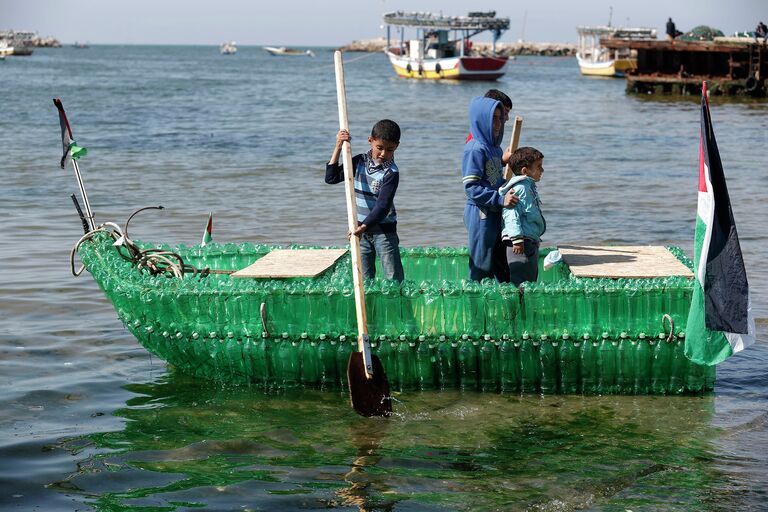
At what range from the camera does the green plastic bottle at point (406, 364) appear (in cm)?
647

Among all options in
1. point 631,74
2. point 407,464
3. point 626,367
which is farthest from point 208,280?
point 631,74

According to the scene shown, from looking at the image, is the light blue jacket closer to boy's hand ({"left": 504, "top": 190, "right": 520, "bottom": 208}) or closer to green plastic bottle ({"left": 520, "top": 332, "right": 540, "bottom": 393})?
boy's hand ({"left": 504, "top": 190, "right": 520, "bottom": 208})

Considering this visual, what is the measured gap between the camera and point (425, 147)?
2459cm

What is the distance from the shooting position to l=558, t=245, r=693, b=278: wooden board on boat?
22.0ft

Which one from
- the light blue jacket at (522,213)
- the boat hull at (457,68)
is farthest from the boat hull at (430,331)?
the boat hull at (457,68)

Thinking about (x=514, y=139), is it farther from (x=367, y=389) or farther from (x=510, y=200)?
(x=367, y=389)

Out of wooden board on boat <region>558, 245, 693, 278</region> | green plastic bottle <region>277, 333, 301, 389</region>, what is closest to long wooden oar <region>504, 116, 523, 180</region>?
wooden board on boat <region>558, 245, 693, 278</region>

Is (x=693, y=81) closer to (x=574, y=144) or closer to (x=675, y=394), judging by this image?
(x=574, y=144)

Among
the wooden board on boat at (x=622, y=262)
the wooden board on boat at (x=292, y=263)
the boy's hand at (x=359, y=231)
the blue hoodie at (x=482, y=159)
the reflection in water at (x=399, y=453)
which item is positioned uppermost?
the blue hoodie at (x=482, y=159)

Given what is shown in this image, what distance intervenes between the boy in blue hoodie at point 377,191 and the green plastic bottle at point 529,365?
38.4 inches

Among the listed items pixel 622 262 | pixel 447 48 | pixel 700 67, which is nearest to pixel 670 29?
pixel 700 67

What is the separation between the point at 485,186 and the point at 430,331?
1.01 meters

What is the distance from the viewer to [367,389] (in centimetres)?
623

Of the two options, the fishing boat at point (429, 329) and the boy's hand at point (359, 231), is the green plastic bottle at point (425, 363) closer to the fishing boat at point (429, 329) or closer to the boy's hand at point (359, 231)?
the fishing boat at point (429, 329)
